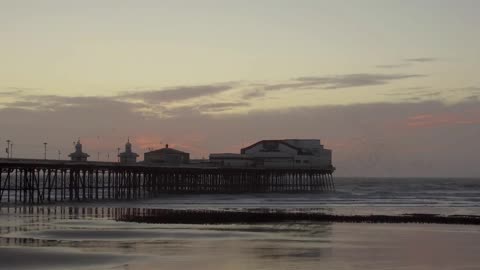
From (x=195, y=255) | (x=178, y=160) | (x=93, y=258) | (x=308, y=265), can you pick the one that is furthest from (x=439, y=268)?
(x=178, y=160)

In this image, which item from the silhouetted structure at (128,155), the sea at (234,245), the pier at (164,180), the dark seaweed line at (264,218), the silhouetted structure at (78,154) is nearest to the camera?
the sea at (234,245)

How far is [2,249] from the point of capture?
97.9ft

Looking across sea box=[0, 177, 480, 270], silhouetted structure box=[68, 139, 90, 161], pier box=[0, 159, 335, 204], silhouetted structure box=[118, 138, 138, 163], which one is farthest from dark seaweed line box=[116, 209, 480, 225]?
silhouetted structure box=[118, 138, 138, 163]

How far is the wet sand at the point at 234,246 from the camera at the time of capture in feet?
87.9

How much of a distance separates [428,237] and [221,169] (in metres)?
66.1

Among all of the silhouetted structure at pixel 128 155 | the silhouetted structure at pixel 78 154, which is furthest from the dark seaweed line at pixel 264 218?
the silhouetted structure at pixel 128 155

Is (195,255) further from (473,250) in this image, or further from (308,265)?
(473,250)

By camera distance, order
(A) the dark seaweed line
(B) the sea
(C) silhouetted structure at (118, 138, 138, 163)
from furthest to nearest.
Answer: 1. (C) silhouetted structure at (118, 138, 138, 163)
2. (A) the dark seaweed line
3. (B) the sea

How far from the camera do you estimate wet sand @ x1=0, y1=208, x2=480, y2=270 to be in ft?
87.9

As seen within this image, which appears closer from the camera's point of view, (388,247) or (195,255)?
(195,255)

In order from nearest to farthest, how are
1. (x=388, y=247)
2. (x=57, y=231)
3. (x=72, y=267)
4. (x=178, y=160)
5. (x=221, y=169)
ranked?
(x=72, y=267)
(x=388, y=247)
(x=57, y=231)
(x=221, y=169)
(x=178, y=160)

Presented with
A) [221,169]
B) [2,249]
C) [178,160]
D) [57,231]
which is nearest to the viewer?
[2,249]

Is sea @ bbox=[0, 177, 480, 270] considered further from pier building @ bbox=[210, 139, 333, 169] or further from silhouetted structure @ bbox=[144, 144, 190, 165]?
pier building @ bbox=[210, 139, 333, 169]

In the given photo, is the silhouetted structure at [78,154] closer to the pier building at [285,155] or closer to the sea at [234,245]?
the pier building at [285,155]
